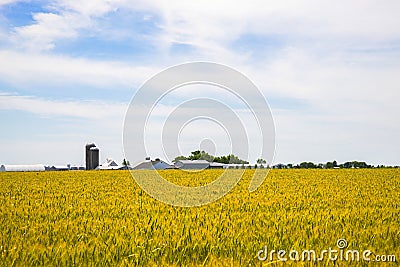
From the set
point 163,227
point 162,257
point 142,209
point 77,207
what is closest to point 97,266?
point 162,257

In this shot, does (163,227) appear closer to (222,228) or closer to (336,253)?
(222,228)

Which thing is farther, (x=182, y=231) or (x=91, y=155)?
(x=91, y=155)

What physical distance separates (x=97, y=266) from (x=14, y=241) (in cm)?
208

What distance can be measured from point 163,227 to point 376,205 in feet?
24.8

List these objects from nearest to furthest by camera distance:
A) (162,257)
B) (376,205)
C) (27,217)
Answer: (162,257) → (27,217) → (376,205)

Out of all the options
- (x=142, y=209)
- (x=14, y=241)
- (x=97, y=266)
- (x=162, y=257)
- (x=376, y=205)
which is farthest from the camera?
(x=376, y=205)

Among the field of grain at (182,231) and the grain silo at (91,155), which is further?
the grain silo at (91,155)

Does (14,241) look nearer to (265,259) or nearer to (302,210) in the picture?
(265,259)

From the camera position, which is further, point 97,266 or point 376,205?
point 376,205

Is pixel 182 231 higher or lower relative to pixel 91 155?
Answer: lower

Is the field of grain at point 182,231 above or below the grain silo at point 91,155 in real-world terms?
below

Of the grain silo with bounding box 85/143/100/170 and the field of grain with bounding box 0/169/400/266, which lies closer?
the field of grain with bounding box 0/169/400/266

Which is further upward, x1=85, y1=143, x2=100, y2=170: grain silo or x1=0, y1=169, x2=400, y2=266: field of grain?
x1=85, y1=143, x2=100, y2=170: grain silo

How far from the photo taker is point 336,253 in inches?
315
